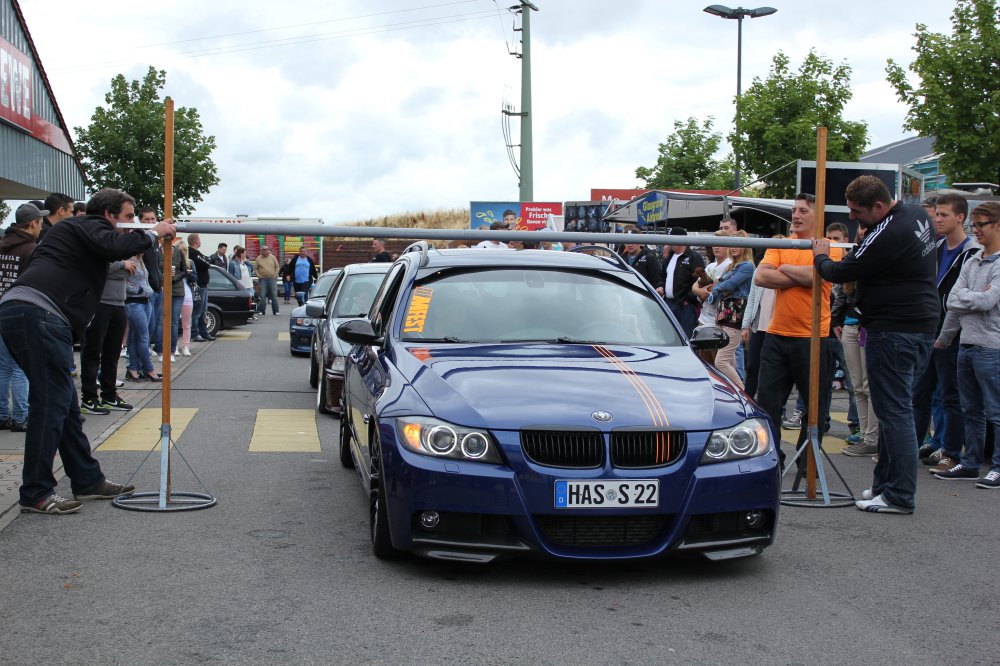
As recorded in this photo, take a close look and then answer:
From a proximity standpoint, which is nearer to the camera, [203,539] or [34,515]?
[203,539]

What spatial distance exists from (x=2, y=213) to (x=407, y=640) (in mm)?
47324

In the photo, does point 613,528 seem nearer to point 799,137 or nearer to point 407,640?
point 407,640

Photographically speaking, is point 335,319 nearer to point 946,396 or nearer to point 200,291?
point 946,396

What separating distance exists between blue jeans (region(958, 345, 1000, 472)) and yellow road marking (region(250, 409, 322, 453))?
5087 millimetres

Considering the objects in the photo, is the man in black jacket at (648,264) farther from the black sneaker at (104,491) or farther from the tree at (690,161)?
the tree at (690,161)

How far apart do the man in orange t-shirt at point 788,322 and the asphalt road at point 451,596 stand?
1.05 meters

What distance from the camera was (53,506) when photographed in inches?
255

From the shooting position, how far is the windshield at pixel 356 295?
496 inches

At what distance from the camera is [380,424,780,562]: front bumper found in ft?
16.1

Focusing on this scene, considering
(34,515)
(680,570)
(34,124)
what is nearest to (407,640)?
(680,570)

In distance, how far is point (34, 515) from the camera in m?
Answer: 6.45

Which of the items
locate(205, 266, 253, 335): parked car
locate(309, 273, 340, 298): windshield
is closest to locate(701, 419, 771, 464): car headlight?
locate(309, 273, 340, 298): windshield

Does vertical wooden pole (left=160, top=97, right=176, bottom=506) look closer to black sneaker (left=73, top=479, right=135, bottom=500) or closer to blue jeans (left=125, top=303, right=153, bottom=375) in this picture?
black sneaker (left=73, top=479, right=135, bottom=500)

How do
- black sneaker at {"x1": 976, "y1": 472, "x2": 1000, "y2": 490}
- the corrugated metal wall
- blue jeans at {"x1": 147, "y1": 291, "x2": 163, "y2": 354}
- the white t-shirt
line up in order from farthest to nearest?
the corrugated metal wall < blue jeans at {"x1": 147, "y1": 291, "x2": 163, "y2": 354} < the white t-shirt < black sneaker at {"x1": 976, "y1": 472, "x2": 1000, "y2": 490}
